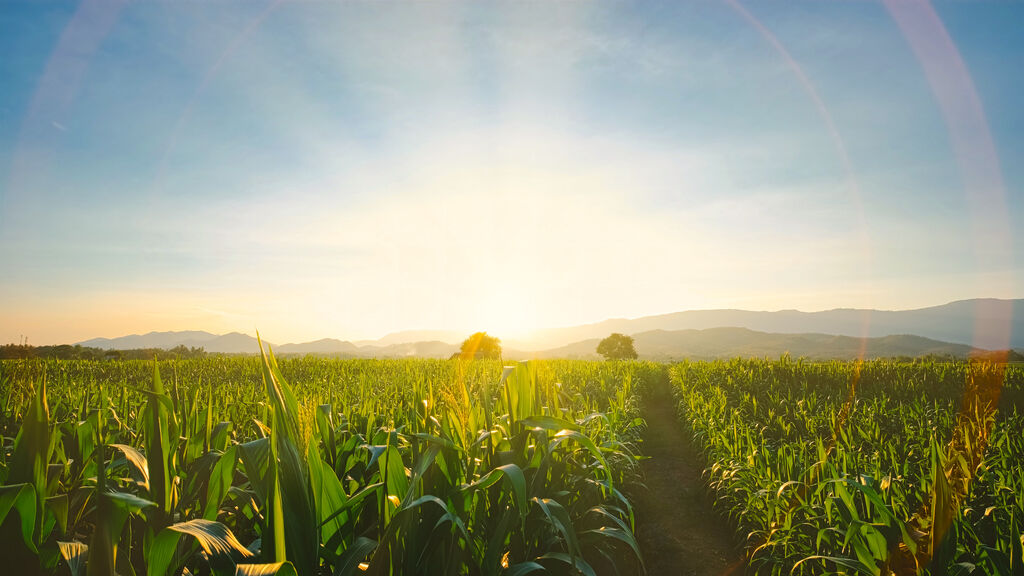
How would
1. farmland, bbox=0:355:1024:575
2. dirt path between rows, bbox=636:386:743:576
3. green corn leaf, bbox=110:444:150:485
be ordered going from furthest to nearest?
1. dirt path between rows, bbox=636:386:743:576
2. green corn leaf, bbox=110:444:150:485
3. farmland, bbox=0:355:1024:575

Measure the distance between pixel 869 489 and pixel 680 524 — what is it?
312 cm

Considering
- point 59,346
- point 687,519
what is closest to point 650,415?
point 687,519

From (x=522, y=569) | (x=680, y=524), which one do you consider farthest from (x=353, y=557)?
(x=680, y=524)

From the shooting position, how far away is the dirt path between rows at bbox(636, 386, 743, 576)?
4.47 m

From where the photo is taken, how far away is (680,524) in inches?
216

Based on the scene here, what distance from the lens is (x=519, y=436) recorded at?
304 cm

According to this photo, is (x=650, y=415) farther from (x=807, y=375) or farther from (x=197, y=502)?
(x=197, y=502)

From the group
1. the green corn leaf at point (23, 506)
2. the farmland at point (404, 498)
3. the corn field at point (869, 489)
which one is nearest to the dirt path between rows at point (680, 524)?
the farmland at point (404, 498)

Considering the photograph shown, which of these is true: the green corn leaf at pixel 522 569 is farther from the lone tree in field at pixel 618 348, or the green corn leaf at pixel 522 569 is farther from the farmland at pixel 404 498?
the lone tree in field at pixel 618 348

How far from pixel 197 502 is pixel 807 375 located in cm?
1731

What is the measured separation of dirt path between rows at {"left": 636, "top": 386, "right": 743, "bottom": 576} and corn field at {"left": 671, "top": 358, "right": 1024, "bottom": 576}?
9.8 inches

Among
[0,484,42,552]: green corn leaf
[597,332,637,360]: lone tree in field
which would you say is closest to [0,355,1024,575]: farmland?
[0,484,42,552]: green corn leaf

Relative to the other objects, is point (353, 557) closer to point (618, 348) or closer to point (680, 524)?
point (680, 524)

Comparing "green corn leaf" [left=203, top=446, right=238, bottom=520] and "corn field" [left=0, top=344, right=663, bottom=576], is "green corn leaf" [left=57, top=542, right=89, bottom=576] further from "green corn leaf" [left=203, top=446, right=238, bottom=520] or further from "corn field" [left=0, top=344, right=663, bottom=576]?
"green corn leaf" [left=203, top=446, right=238, bottom=520]
